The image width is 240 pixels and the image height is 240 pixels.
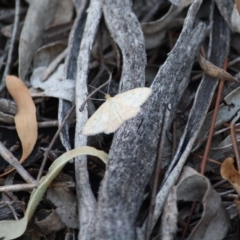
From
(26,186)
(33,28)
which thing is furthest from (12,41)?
(26,186)

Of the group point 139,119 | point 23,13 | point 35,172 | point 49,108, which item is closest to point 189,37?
point 139,119

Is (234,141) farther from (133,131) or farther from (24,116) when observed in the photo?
(24,116)

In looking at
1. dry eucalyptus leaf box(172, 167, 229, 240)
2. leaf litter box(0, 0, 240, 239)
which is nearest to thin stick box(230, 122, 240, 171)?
leaf litter box(0, 0, 240, 239)

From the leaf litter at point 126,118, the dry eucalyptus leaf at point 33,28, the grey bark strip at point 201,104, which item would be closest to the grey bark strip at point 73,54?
the leaf litter at point 126,118

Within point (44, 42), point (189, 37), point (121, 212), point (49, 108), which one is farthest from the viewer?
point (44, 42)

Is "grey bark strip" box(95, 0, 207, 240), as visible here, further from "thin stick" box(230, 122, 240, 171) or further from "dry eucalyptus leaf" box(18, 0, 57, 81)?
"dry eucalyptus leaf" box(18, 0, 57, 81)

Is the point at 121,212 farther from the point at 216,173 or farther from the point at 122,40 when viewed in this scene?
the point at 122,40
